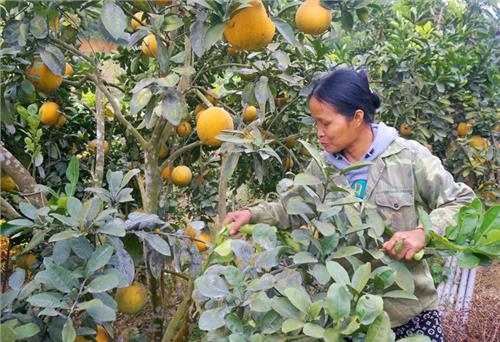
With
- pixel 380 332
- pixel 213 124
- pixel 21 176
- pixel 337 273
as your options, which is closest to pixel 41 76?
pixel 21 176

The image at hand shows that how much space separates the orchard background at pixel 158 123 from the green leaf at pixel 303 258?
0.87ft

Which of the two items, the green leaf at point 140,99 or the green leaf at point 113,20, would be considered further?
the green leaf at point 140,99

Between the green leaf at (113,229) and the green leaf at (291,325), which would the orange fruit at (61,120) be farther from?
the green leaf at (291,325)

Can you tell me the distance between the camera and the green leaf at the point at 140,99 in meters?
1.22

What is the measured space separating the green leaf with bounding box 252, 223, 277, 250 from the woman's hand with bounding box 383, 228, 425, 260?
21cm

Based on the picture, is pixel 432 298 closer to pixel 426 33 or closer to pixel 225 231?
pixel 225 231

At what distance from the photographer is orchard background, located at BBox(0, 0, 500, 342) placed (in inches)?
37.0

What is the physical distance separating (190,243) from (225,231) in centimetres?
9

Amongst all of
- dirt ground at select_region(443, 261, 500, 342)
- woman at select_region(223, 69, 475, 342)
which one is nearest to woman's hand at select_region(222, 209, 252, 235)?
woman at select_region(223, 69, 475, 342)

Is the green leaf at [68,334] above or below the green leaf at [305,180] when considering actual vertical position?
below

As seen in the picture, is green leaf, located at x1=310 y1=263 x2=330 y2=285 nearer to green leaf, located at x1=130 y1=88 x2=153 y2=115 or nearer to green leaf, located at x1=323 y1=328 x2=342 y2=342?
green leaf, located at x1=323 y1=328 x2=342 y2=342

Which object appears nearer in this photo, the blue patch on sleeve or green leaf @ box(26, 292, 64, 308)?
green leaf @ box(26, 292, 64, 308)

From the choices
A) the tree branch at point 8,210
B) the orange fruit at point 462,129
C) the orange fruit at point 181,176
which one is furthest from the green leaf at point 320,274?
the orange fruit at point 462,129

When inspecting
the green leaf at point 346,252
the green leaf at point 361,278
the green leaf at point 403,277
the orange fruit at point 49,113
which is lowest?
the orange fruit at point 49,113
